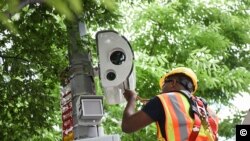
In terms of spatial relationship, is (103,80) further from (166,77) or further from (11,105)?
(11,105)

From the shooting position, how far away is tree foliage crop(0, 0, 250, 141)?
6.33 meters

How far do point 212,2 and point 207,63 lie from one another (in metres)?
2.12

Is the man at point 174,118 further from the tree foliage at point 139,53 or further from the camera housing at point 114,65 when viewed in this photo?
the tree foliage at point 139,53

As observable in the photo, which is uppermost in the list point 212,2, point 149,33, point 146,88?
point 212,2

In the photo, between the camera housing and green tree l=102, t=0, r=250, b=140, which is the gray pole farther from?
green tree l=102, t=0, r=250, b=140

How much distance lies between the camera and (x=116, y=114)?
8172mm

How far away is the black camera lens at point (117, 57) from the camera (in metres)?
4.21

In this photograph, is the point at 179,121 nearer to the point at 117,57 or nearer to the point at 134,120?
the point at 134,120

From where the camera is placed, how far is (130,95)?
12.1ft

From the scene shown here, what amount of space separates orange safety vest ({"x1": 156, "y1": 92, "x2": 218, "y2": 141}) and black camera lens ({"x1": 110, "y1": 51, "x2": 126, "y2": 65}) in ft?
3.42

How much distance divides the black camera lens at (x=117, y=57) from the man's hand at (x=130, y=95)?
47cm

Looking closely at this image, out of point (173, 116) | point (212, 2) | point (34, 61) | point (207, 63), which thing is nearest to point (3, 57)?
point (34, 61)

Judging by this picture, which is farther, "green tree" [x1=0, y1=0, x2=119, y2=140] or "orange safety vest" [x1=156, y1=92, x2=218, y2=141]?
"green tree" [x1=0, y1=0, x2=119, y2=140]

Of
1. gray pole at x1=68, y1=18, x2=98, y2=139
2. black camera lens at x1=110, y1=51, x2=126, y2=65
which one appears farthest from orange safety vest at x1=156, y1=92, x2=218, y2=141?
gray pole at x1=68, y1=18, x2=98, y2=139
